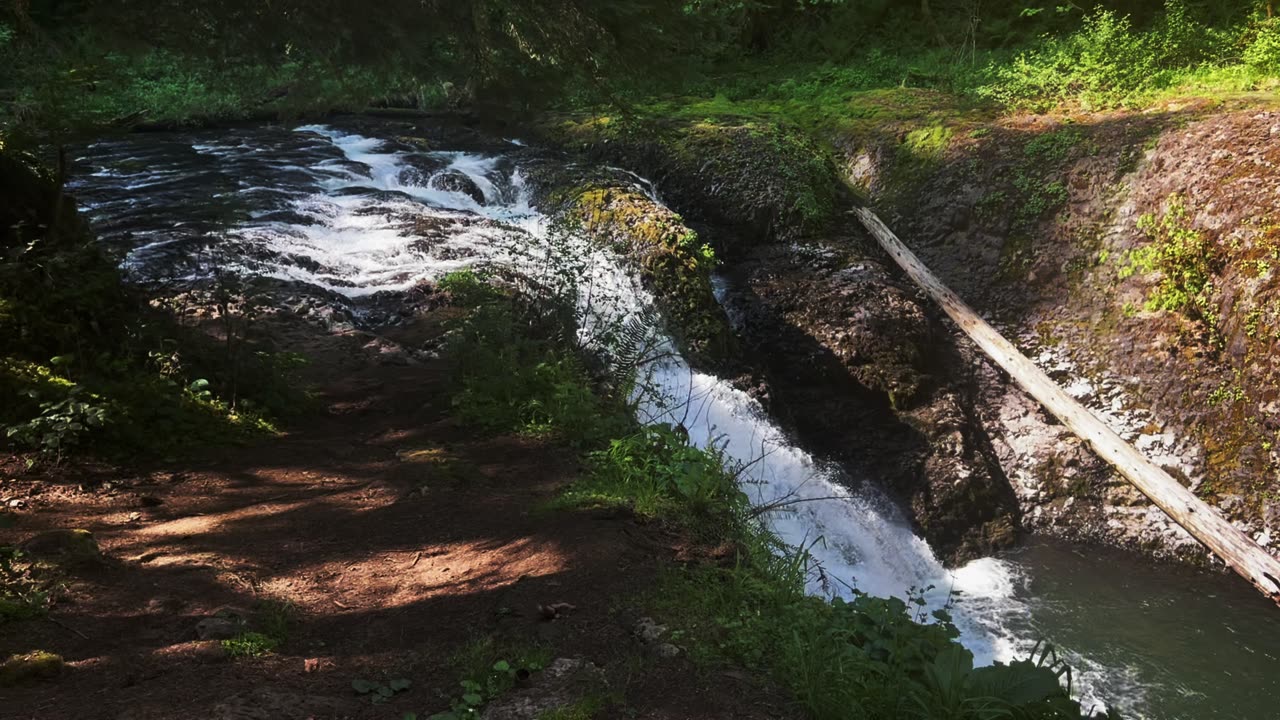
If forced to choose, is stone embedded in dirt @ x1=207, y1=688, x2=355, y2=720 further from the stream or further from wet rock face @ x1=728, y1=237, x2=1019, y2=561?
wet rock face @ x1=728, y1=237, x2=1019, y2=561

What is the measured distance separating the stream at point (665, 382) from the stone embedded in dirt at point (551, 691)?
2.76 meters

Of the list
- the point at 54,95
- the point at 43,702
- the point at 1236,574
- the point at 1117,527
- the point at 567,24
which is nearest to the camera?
the point at 43,702

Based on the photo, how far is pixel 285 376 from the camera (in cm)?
672

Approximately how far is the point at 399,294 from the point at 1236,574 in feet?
30.3

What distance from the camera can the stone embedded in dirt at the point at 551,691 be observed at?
290 cm

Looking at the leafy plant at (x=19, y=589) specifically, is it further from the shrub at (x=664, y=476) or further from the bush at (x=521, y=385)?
the bush at (x=521, y=385)

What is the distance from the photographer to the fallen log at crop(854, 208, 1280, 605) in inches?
267

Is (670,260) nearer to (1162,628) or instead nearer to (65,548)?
(1162,628)

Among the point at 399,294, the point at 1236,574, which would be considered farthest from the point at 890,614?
the point at 399,294

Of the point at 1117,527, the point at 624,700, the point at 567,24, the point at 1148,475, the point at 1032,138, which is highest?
the point at 567,24

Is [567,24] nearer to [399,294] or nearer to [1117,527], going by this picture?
[399,294]

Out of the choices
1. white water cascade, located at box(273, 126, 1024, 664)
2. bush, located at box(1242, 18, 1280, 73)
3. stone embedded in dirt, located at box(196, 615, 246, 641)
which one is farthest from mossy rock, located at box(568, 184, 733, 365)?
bush, located at box(1242, 18, 1280, 73)

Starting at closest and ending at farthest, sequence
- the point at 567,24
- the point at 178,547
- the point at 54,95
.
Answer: the point at 178,547 → the point at 54,95 → the point at 567,24

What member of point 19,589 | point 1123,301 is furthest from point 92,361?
point 1123,301
